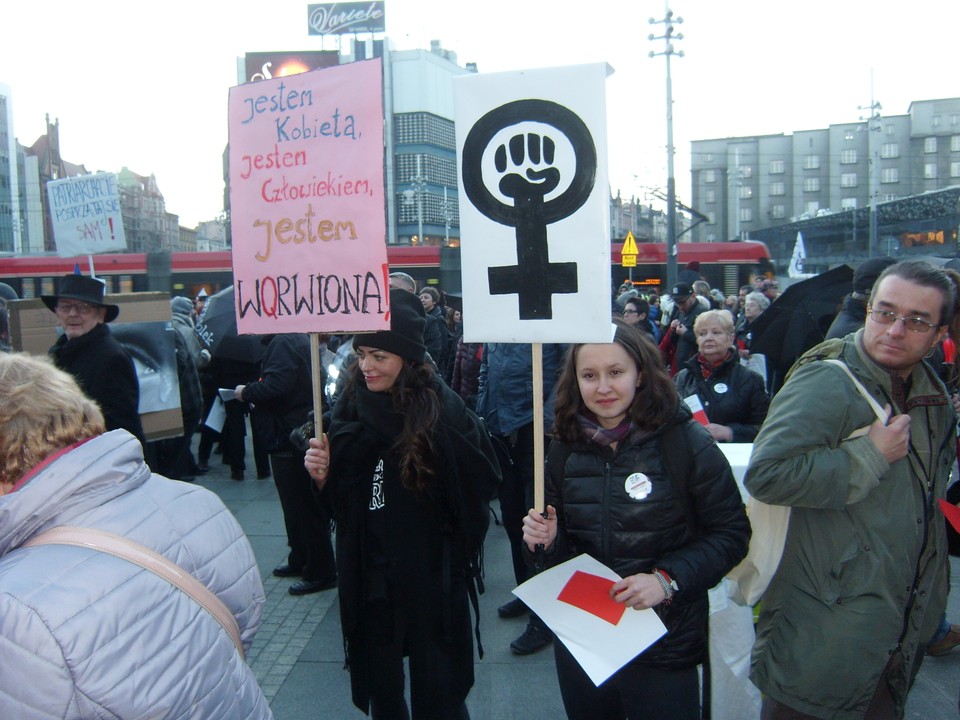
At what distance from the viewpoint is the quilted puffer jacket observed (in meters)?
1.29

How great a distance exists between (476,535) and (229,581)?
135 cm

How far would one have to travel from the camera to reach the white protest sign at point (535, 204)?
225 centimetres

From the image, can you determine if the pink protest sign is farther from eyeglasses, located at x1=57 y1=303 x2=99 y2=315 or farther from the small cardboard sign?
the small cardboard sign

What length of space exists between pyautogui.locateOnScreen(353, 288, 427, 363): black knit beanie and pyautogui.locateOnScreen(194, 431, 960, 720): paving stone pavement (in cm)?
175

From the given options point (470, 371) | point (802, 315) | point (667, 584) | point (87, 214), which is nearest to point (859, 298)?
point (802, 315)

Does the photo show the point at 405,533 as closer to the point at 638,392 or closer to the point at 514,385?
the point at 638,392

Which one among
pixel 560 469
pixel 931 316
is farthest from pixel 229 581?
pixel 931 316

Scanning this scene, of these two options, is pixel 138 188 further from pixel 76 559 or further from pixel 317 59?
pixel 76 559

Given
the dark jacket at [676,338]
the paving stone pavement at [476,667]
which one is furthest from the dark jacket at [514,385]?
the dark jacket at [676,338]

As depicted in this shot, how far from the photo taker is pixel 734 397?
4.25 meters

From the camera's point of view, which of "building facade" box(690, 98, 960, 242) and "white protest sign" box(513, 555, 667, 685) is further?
"building facade" box(690, 98, 960, 242)

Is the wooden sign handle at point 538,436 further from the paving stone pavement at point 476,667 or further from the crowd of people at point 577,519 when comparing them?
the paving stone pavement at point 476,667

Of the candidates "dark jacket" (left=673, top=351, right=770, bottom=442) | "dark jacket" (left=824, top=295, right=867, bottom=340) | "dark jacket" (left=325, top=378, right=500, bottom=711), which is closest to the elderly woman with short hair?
"dark jacket" (left=673, top=351, right=770, bottom=442)

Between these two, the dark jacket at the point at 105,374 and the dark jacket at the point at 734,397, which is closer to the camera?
the dark jacket at the point at 105,374
